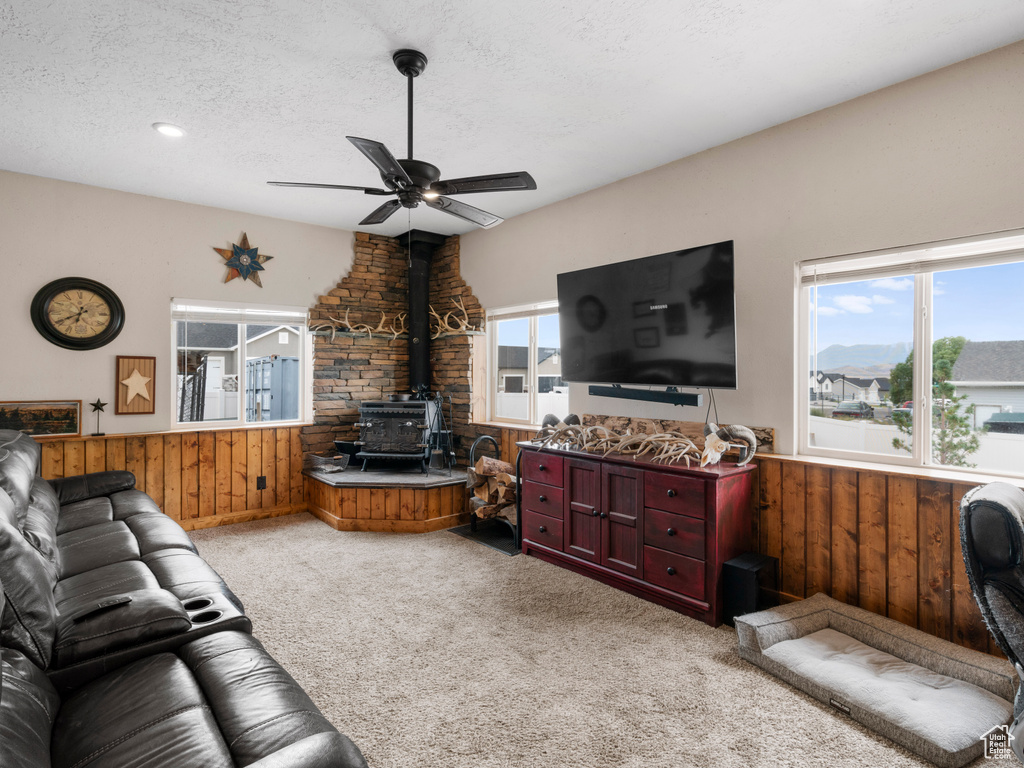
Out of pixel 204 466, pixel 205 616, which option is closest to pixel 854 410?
pixel 205 616

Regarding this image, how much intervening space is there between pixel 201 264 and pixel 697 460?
4.16 meters

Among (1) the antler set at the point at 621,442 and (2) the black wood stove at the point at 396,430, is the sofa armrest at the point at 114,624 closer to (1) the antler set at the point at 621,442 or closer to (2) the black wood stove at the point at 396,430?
(1) the antler set at the point at 621,442

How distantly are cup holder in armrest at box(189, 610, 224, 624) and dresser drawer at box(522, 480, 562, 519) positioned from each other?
2188mm

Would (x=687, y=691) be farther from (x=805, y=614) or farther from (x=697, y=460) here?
(x=697, y=460)

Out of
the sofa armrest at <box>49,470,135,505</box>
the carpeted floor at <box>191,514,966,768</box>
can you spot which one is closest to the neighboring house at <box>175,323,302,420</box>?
the sofa armrest at <box>49,470,135,505</box>

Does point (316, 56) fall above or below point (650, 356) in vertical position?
above

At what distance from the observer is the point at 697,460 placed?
10.0 feet

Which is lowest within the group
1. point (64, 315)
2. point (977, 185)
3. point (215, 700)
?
point (215, 700)

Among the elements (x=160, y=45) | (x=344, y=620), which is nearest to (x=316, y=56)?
(x=160, y=45)

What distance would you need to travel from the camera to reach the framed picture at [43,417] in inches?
150

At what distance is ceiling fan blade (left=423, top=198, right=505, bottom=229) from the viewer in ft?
8.73

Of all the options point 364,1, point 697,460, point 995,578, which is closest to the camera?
point 995,578

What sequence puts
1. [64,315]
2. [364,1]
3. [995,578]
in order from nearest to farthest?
[995,578]
[364,1]
[64,315]

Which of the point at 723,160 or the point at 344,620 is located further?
the point at 723,160
